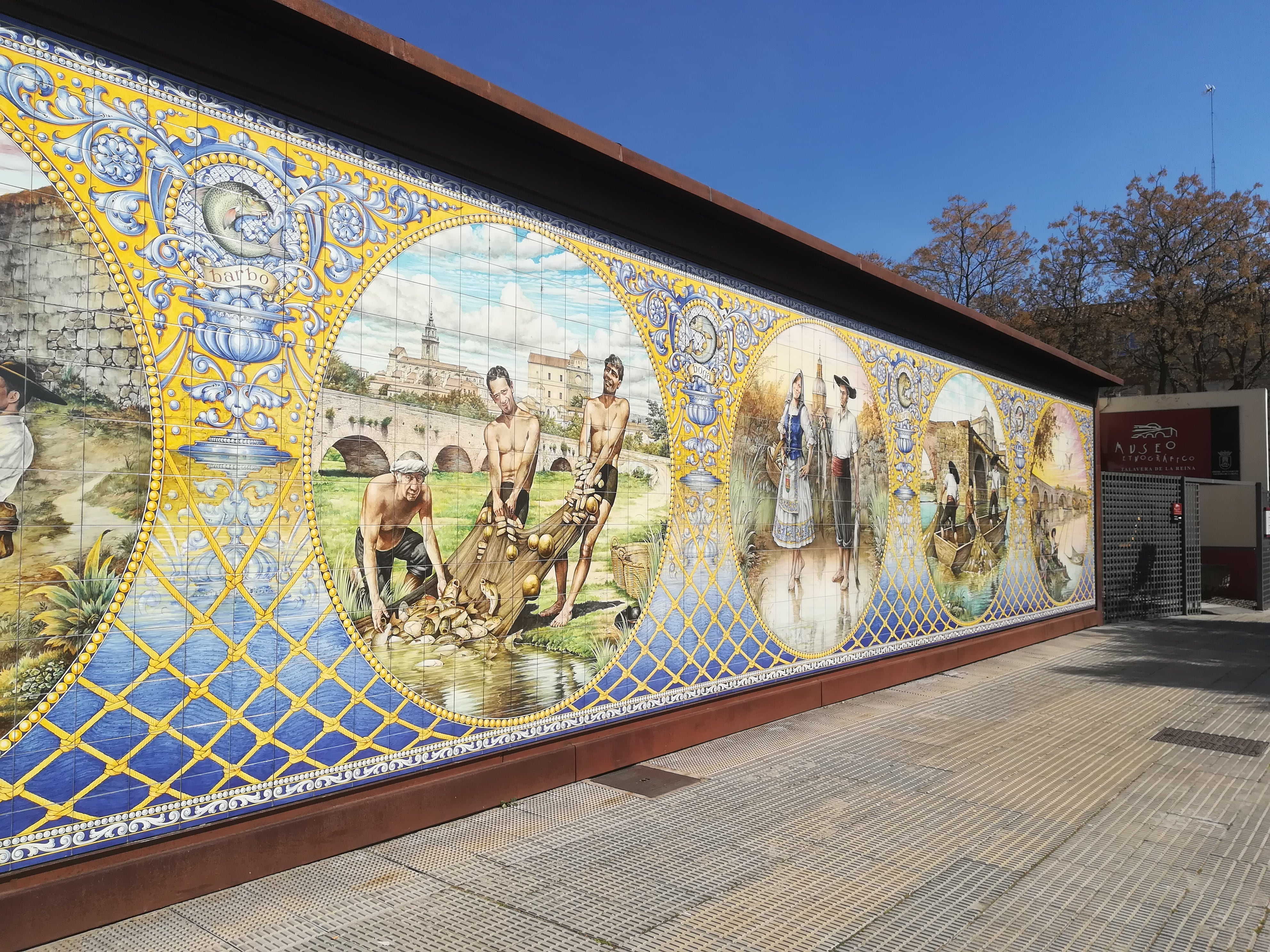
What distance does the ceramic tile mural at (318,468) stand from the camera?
355 centimetres

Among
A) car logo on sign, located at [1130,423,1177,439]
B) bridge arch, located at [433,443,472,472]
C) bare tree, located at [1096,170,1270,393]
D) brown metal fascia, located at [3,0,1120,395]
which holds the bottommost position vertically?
bridge arch, located at [433,443,472,472]

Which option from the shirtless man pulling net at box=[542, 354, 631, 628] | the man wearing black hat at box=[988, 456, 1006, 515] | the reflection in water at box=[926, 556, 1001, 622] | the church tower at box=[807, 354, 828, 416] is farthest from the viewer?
the man wearing black hat at box=[988, 456, 1006, 515]

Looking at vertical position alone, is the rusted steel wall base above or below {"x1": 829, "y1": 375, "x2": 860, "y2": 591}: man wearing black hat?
below

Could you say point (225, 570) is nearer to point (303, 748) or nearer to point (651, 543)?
point (303, 748)

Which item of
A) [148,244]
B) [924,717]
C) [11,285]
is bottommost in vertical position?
[924,717]

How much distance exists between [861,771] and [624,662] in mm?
1850

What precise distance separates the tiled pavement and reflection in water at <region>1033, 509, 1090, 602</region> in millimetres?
5696

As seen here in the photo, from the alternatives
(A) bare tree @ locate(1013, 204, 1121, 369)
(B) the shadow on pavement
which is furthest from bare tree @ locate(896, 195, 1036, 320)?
(B) the shadow on pavement

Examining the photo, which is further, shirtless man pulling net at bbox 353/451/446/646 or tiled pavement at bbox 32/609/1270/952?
shirtless man pulling net at bbox 353/451/446/646

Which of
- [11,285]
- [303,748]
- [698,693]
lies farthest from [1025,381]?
[11,285]

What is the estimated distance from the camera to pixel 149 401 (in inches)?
150

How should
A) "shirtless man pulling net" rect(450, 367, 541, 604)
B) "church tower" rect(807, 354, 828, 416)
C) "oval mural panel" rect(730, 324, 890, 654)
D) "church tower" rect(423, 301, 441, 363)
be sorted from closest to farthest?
1. "church tower" rect(423, 301, 441, 363)
2. "shirtless man pulling net" rect(450, 367, 541, 604)
3. "oval mural panel" rect(730, 324, 890, 654)
4. "church tower" rect(807, 354, 828, 416)

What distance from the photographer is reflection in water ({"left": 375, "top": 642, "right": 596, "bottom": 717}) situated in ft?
15.8

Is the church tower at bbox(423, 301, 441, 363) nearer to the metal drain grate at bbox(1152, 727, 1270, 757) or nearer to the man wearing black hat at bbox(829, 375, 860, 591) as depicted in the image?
the man wearing black hat at bbox(829, 375, 860, 591)
